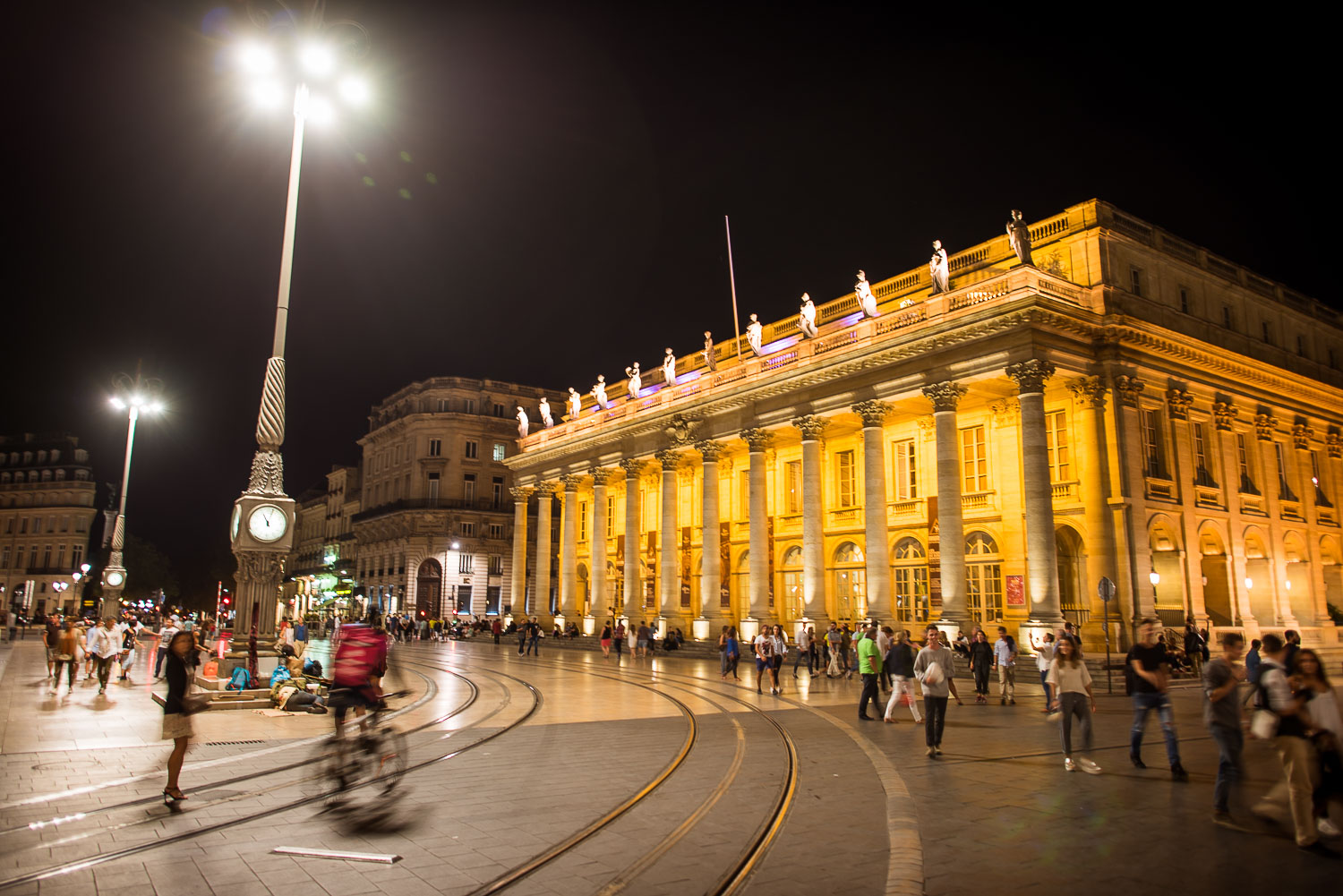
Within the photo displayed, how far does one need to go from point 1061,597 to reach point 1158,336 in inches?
383

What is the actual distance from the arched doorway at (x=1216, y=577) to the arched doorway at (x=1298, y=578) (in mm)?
3110

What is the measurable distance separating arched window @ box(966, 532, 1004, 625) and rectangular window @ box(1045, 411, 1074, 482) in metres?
3.50

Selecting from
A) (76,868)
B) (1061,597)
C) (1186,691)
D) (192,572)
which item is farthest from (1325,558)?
(192,572)

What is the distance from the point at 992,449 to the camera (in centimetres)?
3250

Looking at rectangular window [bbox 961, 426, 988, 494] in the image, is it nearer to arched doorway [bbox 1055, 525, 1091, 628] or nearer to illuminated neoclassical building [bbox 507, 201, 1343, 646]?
illuminated neoclassical building [bbox 507, 201, 1343, 646]

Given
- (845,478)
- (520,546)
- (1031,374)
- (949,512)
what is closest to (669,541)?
(845,478)

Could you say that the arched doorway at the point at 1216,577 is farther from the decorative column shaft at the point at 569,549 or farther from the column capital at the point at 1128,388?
the decorative column shaft at the point at 569,549

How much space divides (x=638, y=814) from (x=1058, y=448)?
26.7 meters

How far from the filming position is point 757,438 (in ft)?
122

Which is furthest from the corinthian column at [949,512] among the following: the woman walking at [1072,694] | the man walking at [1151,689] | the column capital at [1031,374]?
the man walking at [1151,689]

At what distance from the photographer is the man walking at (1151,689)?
9.41m

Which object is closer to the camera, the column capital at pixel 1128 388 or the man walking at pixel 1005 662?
the man walking at pixel 1005 662

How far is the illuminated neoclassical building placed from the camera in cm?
2781

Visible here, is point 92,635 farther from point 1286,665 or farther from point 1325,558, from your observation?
point 1325,558
